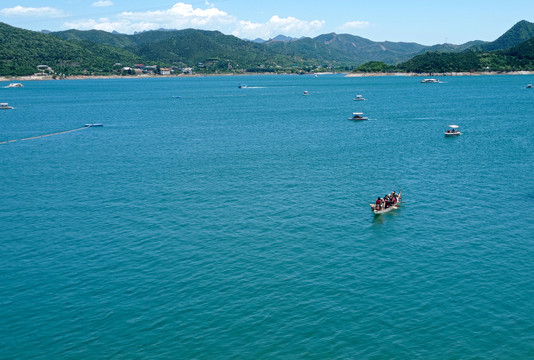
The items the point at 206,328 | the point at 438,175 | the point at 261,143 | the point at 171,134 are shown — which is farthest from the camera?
the point at 171,134

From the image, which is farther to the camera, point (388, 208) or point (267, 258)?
point (388, 208)

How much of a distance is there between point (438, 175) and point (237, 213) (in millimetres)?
48687

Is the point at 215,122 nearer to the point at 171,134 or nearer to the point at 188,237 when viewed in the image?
the point at 171,134

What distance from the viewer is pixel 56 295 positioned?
50562 mm

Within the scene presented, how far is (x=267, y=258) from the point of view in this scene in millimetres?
58812

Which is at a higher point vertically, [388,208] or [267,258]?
[388,208]

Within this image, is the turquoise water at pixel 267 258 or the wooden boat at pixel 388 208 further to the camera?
the wooden boat at pixel 388 208

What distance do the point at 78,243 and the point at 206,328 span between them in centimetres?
2978

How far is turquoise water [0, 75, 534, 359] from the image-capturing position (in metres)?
42.0

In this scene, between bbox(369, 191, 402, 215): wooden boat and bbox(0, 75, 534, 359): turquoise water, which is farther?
bbox(369, 191, 402, 215): wooden boat

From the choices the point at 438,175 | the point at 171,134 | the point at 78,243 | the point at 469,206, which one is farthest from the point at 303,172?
the point at 171,134

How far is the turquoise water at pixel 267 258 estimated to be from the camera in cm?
4203

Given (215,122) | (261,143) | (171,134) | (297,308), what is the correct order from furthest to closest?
1. (215,122)
2. (171,134)
3. (261,143)
4. (297,308)

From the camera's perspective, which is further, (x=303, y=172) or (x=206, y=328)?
(x=303, y=172)
